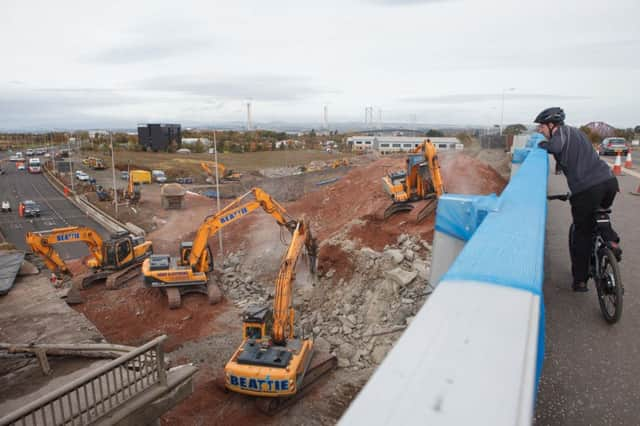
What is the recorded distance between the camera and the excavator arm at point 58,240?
1880 centimetres

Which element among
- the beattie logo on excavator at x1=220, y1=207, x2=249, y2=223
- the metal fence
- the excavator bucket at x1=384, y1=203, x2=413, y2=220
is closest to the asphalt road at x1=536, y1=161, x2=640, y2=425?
the metal fence

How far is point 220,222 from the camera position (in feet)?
58.2

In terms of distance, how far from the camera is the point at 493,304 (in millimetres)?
1614

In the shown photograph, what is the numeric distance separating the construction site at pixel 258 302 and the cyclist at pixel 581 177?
7182mm

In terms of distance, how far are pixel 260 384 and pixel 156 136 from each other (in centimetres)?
8792

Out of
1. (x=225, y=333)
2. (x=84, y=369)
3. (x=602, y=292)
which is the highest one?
(x=602, y=292)

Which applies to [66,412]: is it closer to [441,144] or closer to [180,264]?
[180,264]

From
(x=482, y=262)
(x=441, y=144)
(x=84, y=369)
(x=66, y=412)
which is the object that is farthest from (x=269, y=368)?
(x=441, y=144)

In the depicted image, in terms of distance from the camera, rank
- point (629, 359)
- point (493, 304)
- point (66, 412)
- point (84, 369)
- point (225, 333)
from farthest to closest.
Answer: point (225, 333) < point (84, 369) < point (66, 412) < point (629, 359) < point (493, 304)

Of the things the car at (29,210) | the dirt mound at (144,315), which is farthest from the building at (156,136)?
the dirt mound at (144,315)

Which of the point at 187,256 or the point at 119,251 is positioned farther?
the point at 119,251

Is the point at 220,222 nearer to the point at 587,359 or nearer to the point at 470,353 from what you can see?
the point at 587,359

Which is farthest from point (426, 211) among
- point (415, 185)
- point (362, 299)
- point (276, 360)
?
point (276, 360)

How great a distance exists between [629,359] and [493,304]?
243 cm
